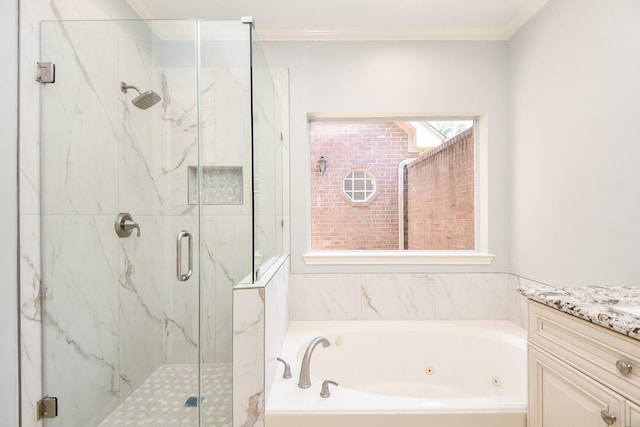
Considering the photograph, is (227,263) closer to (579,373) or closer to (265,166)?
(265,166)

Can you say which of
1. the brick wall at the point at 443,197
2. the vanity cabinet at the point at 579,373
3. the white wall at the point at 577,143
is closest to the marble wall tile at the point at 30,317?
the vanity cabinet at the point at 579,373

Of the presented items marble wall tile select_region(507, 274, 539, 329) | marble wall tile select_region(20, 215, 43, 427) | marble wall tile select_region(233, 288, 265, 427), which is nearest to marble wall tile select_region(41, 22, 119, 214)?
marble wall tile select_region(20, 215, 43, 427)

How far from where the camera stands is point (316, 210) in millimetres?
2482

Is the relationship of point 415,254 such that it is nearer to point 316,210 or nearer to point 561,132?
point 316,210

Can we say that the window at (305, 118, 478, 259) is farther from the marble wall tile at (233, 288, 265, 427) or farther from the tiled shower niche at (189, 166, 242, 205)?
the marble wall tile at (233, 288, 265, 427)

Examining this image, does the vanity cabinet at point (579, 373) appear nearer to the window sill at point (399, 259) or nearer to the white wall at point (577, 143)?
the white wall at point (577, 143)

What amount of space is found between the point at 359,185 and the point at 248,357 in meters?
1.55

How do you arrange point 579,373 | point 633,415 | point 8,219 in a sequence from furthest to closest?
1. point 8,219
2. point 579,373
3. point 633,415

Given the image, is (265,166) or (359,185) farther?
(359,185)

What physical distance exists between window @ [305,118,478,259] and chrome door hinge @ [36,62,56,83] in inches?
61.1

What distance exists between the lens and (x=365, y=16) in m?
2.14

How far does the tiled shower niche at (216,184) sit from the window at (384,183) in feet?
3.31

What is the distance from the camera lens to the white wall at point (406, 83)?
7.64 ft

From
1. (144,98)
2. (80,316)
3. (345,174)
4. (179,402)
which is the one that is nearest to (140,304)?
(80,316)
